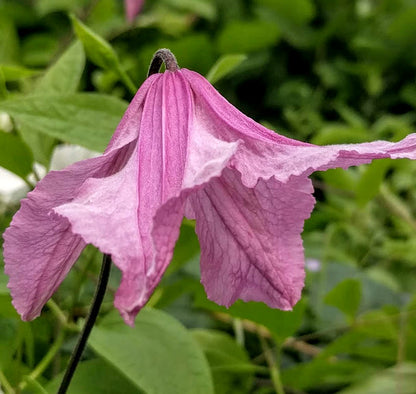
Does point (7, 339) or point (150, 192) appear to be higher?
point (150, 192)

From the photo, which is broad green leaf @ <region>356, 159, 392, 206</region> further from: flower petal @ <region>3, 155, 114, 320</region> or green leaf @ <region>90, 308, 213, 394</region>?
flower petal @ <region>3, 155, 114, 320</region>

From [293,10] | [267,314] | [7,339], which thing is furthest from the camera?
[293,10]

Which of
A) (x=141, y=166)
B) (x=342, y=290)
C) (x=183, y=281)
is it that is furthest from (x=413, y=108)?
(x=141, y=166)

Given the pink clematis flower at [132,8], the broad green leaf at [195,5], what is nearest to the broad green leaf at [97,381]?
the pink clematis flower at [132,8]

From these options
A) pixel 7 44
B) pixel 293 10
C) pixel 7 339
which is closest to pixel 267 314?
pixel 7 339

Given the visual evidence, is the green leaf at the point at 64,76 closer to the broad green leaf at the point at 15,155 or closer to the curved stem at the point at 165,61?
the broad green leaf at the point at 15,155

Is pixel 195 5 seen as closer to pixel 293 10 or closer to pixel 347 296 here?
pixel 293 10

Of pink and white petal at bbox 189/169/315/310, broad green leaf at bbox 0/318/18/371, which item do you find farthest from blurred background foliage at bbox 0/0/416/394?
pink and white petal at bbox 189/169/315/310
